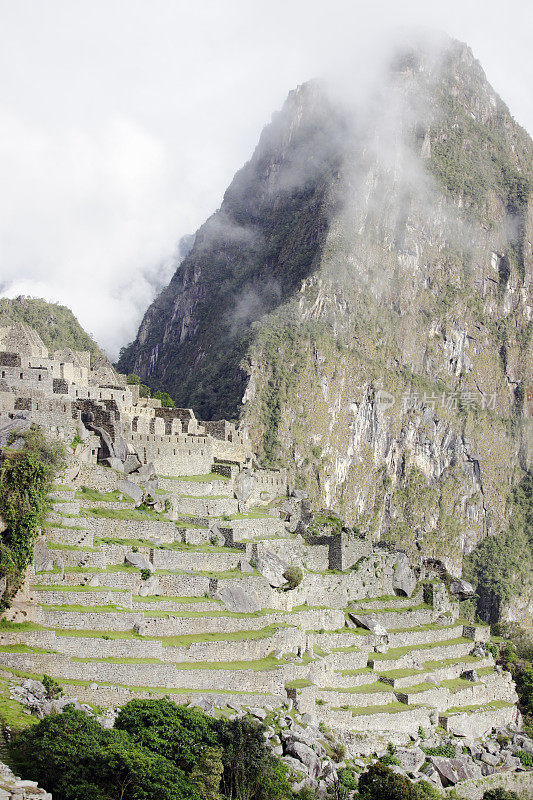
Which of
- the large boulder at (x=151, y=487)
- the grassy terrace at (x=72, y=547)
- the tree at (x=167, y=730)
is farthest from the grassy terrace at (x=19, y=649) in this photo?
the large boulder at (x=151, y=487)

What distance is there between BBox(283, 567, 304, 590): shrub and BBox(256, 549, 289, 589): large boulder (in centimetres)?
21

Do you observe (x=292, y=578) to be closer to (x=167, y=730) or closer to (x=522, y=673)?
(x=167, y=730)

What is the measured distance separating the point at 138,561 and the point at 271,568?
34.5ft

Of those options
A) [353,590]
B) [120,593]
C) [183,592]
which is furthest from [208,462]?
[120,593]

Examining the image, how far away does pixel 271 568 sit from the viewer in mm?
50906

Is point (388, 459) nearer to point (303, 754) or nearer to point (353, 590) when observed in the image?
point (353, 590)

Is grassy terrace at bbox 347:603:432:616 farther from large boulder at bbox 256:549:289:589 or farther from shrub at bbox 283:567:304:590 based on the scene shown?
large boulder at bbox 256:549:289:589

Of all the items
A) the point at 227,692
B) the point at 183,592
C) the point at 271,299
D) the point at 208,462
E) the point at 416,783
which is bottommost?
the point at 416,783

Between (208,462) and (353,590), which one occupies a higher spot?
(208,462)

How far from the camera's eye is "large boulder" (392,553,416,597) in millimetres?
64875

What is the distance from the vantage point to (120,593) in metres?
39.5

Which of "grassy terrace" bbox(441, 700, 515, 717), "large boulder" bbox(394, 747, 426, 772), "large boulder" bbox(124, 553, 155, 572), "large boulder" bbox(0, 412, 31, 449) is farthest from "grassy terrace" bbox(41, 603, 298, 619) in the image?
"grassy terrace" bbox(441, 700, 515, 717)

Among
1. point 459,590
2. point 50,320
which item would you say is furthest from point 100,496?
point 50,320

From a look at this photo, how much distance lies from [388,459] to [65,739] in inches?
6274
